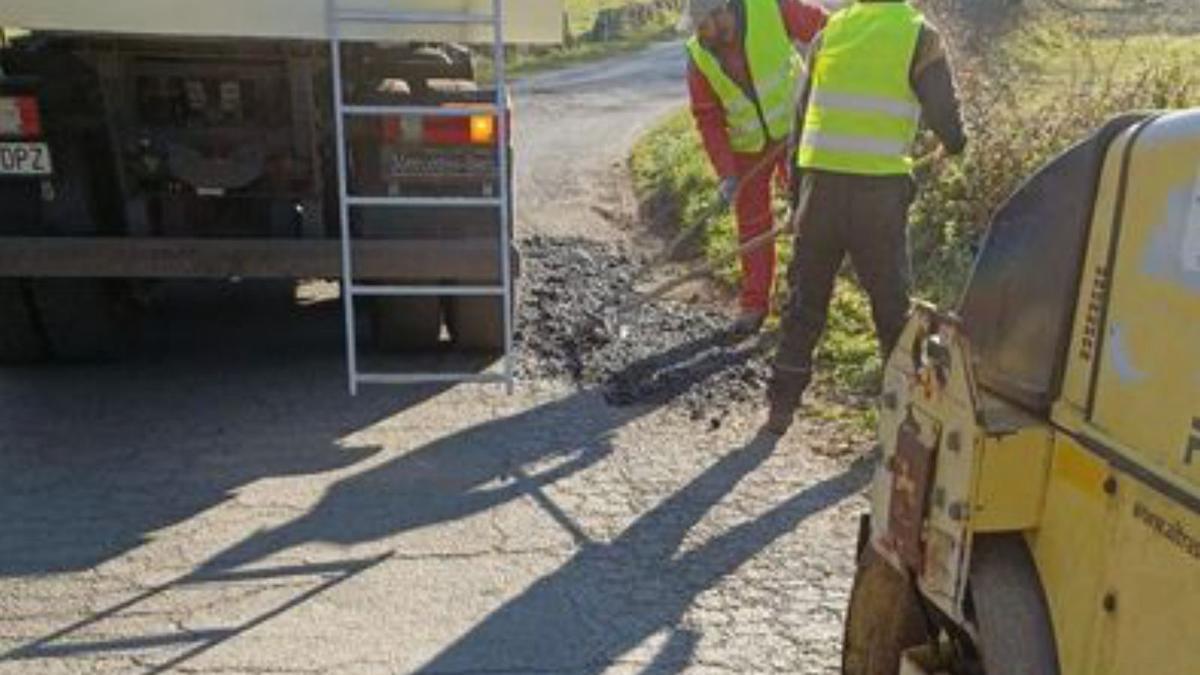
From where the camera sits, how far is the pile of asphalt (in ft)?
20.4

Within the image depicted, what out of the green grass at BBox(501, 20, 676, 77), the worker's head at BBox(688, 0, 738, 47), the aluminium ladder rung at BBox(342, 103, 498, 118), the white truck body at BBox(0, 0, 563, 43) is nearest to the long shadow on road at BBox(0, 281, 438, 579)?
the aluminium ladder rung at BBox(342, 103, 498, 118)

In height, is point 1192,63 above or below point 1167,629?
above

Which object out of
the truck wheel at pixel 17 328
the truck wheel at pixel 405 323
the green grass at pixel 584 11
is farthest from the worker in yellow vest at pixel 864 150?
the green grass at pixel 584 11

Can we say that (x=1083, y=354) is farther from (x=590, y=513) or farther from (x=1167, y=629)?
(x=590, y=513)

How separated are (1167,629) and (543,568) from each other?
8.75 feet

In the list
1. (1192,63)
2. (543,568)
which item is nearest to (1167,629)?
(543,568)

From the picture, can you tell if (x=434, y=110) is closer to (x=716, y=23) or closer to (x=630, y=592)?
(x=716, y=23)

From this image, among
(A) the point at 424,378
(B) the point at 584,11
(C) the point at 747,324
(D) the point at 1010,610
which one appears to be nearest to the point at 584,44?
(B) the point at 584,11

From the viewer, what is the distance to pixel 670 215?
10.3 metres

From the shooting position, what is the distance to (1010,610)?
96.3 inches

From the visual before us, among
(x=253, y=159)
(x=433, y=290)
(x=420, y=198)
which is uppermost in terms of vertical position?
(x=253, y=159)

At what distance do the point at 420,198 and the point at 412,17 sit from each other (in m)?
0.81

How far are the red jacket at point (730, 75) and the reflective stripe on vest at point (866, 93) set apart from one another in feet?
5.60

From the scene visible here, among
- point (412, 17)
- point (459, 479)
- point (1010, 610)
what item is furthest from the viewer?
point (412, 17)
